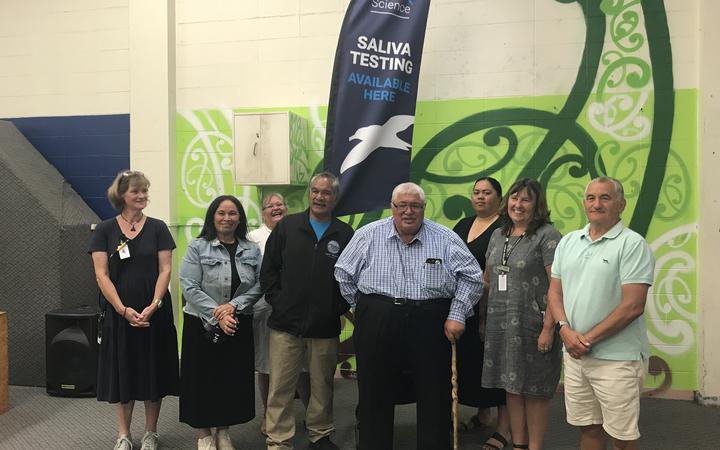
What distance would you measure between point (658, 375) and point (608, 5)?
2662 millimetres

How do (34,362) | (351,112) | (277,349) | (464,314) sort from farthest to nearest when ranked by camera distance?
(34,362)
(351,112)
(277,349)
(464,314)

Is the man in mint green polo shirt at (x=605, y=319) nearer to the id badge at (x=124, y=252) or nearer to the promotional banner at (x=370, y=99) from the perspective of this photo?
the promotional banner at (x=370, y=99)

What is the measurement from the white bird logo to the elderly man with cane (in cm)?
132

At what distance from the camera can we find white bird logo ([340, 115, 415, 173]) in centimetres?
425

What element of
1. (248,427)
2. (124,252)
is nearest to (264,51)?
(124,252)

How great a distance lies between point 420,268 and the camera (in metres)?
2.92

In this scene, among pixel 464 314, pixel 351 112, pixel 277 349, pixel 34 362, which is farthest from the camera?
pixel 34 362

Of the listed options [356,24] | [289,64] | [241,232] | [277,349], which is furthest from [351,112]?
[277,349]

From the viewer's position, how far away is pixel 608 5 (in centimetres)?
443

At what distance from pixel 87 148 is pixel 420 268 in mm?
3668

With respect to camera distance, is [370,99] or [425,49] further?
[425,49]

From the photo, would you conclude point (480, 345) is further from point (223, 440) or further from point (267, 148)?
point (267, 148)

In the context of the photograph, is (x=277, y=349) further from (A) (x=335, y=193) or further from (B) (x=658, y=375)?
(B) (x=658, y=375)

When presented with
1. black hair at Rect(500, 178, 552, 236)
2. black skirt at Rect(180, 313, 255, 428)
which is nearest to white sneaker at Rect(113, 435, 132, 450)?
black skirt at Rect(180, 313, 255, 428)
